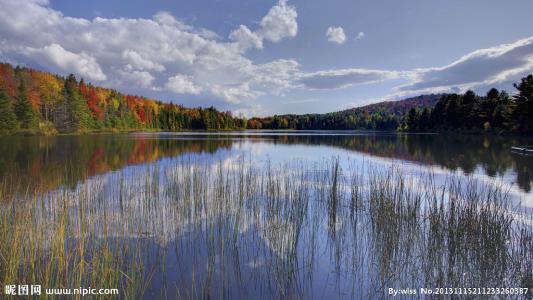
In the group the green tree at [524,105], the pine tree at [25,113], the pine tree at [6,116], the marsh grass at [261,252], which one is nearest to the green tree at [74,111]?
the pine tree at [25,113]

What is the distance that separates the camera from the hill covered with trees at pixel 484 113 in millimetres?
43125

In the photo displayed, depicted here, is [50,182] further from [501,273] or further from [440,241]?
[501,273]

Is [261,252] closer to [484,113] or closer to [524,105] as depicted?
[524,105]

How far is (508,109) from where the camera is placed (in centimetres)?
4838

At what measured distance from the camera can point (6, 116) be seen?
50562 millimetres

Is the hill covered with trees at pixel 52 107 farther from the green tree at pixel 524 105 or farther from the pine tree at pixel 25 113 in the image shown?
the green tree at pixel 524 105

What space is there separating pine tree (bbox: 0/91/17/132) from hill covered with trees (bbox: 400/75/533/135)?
78764mm

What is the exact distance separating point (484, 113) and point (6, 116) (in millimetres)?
85698

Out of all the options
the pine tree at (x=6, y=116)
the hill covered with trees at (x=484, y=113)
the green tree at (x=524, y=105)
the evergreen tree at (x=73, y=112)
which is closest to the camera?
the green tree at (x=524, y=105)

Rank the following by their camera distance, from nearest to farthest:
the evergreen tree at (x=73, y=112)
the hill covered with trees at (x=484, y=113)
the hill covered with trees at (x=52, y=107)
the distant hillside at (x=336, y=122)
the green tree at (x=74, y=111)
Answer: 1. the hill covered with trees at (x=484, y=113)
2. the hill covered with trees at (x=52, y=107)
3. the evergreen tree at (x=73, y=112)
4. the green tree at (x=74, y=111)
5. the distant hillside at (x=336, y=122)

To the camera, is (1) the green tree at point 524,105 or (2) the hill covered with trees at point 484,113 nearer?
(1) the green tree at point 524,105

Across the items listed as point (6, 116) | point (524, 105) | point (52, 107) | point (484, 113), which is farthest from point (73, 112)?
point (484, 113)

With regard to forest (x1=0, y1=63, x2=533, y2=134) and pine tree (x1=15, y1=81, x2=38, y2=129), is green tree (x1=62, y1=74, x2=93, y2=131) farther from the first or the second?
pine tree (x1=15, y1=81, x2=38, y2=129)

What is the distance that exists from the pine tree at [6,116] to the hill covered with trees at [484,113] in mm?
78764
